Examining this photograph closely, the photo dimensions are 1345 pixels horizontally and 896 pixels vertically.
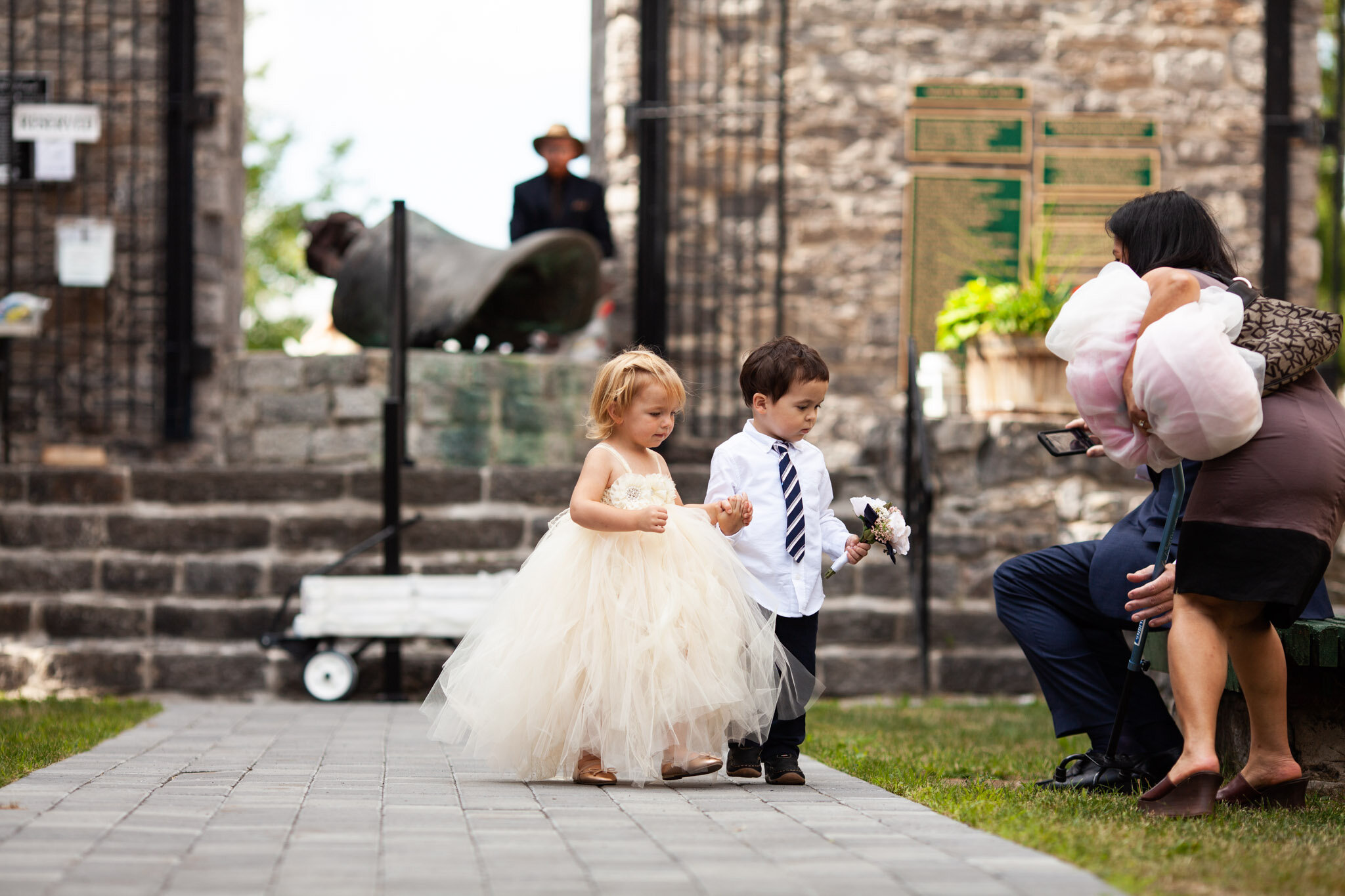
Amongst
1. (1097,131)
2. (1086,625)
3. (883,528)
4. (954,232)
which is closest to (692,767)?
(883,528)

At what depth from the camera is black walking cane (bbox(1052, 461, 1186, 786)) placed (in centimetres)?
381

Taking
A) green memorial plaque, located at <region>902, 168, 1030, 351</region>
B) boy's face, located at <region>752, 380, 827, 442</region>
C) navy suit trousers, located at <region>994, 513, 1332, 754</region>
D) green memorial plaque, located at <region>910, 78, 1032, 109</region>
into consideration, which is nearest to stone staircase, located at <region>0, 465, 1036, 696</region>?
green memorial plaque, located at <region>902, 168, 1030, 351</region>

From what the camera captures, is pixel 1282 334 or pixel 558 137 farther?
pixel 558 137

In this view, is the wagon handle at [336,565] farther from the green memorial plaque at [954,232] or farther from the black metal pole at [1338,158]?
the black metal pole at [1338,158]

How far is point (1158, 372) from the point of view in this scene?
3.45 metres

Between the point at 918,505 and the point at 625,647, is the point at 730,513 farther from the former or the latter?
the point at 918,505

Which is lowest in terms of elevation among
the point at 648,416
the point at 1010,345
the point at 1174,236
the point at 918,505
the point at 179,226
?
the point at 918,505

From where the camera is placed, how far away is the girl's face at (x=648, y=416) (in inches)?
164

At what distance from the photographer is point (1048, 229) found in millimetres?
10305

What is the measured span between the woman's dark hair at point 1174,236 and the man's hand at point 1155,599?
0.78 meters

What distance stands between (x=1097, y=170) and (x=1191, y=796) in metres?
7.91

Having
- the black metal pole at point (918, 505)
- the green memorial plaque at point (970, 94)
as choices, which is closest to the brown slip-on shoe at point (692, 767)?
the black metal pole at point (918, 505)

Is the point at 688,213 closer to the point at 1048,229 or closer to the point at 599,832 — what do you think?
the point at 1048,229

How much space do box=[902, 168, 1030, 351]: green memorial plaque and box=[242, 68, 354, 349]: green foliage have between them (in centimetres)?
1868
